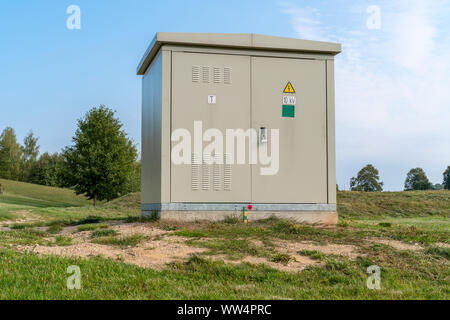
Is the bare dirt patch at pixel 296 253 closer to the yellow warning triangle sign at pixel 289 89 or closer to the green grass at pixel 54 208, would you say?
the yellow warning triangle sign at pixel 289 89

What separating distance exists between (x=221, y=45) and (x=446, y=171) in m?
50.5

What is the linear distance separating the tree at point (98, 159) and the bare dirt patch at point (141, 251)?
25.0m

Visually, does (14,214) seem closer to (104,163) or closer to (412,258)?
(104,163)

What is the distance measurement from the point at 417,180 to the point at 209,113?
173ft

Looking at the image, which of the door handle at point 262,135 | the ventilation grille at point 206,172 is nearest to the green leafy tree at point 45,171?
the ventilation grille at point 206,172

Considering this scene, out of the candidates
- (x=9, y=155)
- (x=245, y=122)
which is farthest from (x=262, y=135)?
(x=9, y=155)

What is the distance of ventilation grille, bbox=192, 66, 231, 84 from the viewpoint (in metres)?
11.8

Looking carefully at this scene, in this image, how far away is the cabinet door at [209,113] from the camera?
454 inches

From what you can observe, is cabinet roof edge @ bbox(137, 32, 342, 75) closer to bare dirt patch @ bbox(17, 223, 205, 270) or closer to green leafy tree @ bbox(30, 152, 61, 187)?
bare dirt patch @ bbox(17, 223, 205, 270)

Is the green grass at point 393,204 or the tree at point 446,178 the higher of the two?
the tree at point 446,178

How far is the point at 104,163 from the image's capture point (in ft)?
112

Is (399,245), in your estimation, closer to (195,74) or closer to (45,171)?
(195,74)
